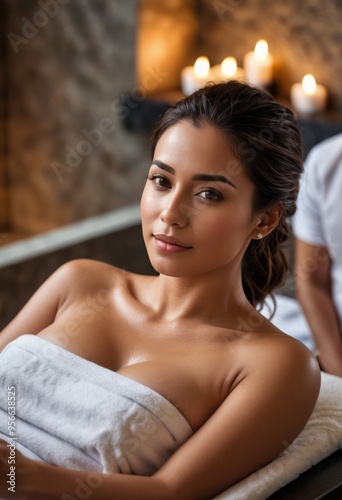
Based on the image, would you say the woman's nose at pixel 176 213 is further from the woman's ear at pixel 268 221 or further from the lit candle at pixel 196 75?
the lit candle at pixel 196 75

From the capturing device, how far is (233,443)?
50.9 inches

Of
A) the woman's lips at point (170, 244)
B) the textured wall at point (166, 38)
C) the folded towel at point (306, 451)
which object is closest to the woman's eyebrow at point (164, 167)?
the woman's lips at point (170, 244)

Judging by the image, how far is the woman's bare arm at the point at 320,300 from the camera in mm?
2209

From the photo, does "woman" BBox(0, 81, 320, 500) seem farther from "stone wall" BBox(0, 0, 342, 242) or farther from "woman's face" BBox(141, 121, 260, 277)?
"stone wall" BBox(0, 0, 342, 242)

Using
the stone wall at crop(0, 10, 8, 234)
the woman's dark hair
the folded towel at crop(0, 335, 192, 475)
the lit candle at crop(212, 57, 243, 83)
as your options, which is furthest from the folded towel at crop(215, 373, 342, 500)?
the stone wall at crop(0, 10, 8, 234)

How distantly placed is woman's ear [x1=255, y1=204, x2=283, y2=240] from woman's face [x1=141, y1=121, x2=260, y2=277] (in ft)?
0.24

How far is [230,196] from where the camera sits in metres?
1.43

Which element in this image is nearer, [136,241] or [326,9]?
[136,241]

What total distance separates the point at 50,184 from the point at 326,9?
1.75 meters

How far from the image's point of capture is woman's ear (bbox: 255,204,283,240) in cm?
153

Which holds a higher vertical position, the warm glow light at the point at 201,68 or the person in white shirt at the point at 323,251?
the warm glow light at the point at 201,68

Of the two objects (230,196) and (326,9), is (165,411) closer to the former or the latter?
(230,196)

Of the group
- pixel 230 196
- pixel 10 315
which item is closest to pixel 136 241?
pixel 10 315

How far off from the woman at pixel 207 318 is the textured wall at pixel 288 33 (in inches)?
83.6
